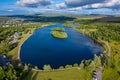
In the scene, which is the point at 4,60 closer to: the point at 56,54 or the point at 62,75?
the point at 56,54

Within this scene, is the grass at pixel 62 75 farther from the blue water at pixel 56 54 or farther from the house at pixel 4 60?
the house at pixel 4 60

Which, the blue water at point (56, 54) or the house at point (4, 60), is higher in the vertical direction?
the house at point (4, 60)

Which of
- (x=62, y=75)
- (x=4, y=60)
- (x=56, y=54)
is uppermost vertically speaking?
(x=4, y=60)

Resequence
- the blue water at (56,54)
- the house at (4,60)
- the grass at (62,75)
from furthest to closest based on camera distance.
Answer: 1. the blue water at (56,54)
2. the house at (4,60)
3. the grass at (62,75)

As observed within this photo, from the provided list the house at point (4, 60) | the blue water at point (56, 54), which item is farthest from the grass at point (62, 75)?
the house at point (4, 60)

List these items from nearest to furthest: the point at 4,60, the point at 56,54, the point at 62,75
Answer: the point at 62,75 → the point at 4,60 → the point at 56,54

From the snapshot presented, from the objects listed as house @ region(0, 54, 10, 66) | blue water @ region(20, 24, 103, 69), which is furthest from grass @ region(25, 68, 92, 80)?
house @ region(0, 54, 10, 66)

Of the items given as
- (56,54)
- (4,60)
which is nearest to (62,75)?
(4,60)

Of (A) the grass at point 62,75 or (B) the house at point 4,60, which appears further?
(B) the house at point 4,60

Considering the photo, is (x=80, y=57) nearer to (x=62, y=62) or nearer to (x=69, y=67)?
(x=62, y=62)
